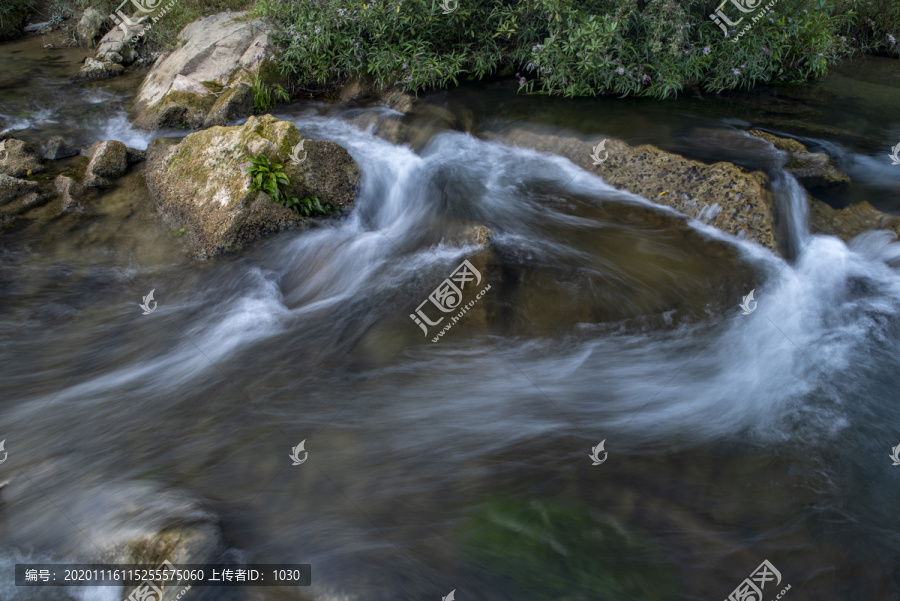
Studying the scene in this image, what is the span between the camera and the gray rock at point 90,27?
1280 centimetres

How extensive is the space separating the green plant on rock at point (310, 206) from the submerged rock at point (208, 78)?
3128mm

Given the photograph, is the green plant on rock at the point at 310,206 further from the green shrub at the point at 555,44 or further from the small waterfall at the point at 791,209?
the small waterfall at the point at 791,209

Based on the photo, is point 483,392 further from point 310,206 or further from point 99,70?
point 99,70

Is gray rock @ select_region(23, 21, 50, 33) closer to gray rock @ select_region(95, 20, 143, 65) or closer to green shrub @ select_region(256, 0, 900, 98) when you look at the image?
gray rock @ select_region(95, 20, 143, 65)

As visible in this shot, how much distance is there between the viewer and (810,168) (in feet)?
20.8

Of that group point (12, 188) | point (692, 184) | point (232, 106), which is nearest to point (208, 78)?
point (232, 106)

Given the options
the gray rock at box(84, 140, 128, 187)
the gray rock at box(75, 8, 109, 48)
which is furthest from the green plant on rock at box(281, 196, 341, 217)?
the gray rock at box(75, 8, 109, 48)

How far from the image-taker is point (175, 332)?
5.31 m

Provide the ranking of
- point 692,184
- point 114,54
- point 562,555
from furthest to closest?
1. point 114,54
2. point 692,184
3. point 562,555

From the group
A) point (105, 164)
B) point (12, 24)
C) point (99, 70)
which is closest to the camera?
point (105, 164)

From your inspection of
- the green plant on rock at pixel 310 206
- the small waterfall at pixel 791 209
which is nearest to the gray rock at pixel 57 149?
the green plant on rock at pixel 310 206

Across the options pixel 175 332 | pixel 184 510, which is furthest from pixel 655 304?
pixel 175 332

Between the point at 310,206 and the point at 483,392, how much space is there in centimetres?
335

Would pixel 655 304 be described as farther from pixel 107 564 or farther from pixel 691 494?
pixel 107 564
